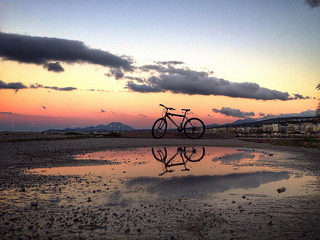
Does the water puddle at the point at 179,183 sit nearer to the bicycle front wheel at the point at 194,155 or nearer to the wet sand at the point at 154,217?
the wet sand at the point at 154,217

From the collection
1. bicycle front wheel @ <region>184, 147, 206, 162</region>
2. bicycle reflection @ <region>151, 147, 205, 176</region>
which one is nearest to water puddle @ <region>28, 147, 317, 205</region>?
bicycle reflection @ <region>151, 147, 205, 176</region>

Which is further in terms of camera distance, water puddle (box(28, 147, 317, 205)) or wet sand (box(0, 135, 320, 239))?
water puddle (box(28, 147, 317, 205))

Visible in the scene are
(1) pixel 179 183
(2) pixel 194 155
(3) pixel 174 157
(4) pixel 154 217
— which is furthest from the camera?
(2) pixel 194 155

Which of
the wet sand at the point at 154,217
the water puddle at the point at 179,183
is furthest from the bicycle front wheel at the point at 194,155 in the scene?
the wet sand at the point at 154,217

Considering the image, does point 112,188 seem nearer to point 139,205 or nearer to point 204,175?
point 139,205

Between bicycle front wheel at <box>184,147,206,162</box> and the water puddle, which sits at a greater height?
the water puddle

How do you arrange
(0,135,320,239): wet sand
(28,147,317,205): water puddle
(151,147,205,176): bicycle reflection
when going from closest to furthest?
(0,135,320,239): wet sand < (28,147,317,205): water puddle < (151,147,205,176): bicycle reflection

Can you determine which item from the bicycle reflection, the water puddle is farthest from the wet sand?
the bicycle reflection

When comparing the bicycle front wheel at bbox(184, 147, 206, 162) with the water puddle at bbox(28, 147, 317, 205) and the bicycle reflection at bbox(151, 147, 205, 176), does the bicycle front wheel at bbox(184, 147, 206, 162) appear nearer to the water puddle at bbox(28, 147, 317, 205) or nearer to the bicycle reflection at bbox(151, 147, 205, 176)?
the bicycle reflection at bbox(151, 147, 205, 176)

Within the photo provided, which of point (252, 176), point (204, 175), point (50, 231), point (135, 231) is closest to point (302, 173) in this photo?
point (252, 176)

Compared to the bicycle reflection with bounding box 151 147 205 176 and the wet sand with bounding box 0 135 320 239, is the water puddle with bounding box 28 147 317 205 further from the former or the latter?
the bicycle reflection with bounding box 151 147 205 176

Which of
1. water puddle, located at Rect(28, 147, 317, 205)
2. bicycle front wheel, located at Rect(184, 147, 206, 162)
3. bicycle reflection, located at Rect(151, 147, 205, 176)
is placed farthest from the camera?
bicycle front wheel, located at Rect(184, 147, 206, 162)

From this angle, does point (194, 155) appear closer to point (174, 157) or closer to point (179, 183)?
point (174, 157)

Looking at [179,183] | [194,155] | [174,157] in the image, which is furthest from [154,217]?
[194,155]
